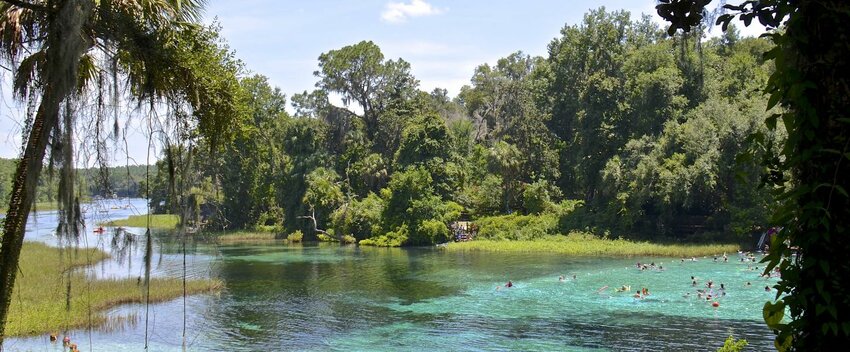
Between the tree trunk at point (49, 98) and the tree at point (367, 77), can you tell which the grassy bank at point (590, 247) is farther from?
the tree trunk at point (49, 98)

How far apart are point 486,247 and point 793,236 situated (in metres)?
38.3

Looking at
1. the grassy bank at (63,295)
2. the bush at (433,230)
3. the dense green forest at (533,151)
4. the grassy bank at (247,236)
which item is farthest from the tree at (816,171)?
the grassy bank at (247,236)

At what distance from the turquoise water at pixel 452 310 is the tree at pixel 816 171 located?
35.0 feet

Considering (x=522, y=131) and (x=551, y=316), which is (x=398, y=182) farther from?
(x=551, y=316)

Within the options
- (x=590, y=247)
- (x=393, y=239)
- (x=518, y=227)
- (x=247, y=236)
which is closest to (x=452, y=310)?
(x=590, y=247)

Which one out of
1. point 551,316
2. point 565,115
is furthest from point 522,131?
point 551,316

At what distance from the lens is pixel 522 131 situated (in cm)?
4956

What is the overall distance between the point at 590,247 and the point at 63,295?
27451mm

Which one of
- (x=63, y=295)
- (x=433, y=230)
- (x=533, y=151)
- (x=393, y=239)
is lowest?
(x=63, y=295)

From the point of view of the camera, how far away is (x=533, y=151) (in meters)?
48.3

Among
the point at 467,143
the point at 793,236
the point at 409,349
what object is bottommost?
the point at 409,349

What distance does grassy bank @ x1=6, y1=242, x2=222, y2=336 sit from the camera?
17.1 m

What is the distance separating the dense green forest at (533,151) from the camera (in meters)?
37.8

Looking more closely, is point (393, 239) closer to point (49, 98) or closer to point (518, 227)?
point (518, 227)
